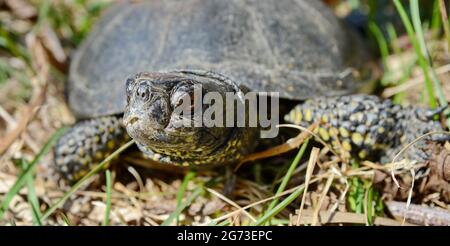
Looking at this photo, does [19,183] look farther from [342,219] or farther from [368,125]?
[368,125]

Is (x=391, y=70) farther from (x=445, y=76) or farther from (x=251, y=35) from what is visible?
(x=251, y=35)

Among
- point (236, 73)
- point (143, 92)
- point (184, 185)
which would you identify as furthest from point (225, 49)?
point (143, 92)

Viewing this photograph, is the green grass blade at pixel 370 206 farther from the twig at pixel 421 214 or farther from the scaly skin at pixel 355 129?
the scaly skin at pixel 355 129

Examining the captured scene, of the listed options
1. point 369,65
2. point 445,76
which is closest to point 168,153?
point 369,65

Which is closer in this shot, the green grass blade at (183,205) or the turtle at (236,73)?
the green grass blade at (183,205)

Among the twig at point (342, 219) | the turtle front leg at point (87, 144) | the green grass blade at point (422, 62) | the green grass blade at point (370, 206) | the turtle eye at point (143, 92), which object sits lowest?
the twig at point (342, 219)

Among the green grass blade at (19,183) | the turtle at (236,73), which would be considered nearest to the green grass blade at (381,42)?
the turtle at (236,73)
